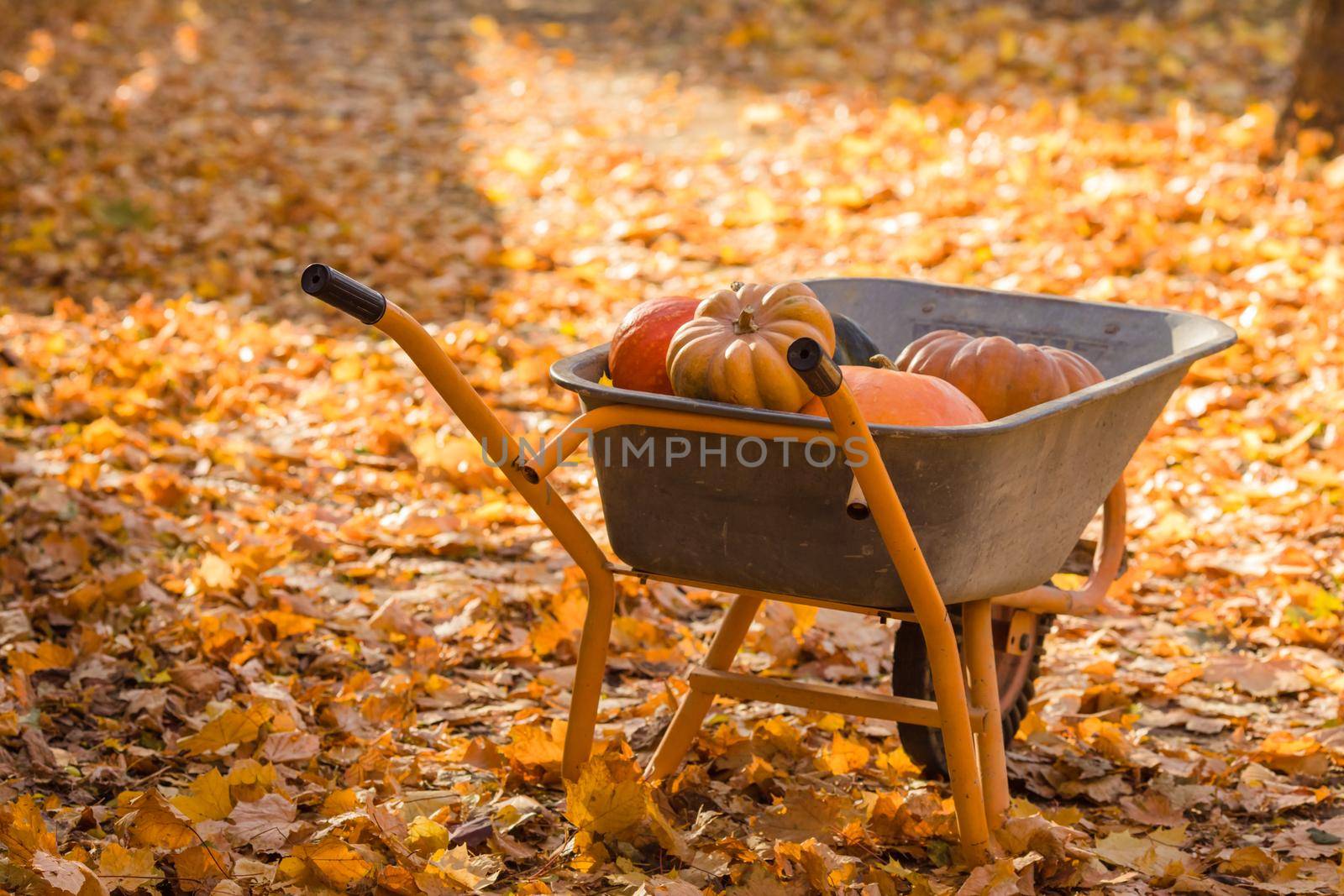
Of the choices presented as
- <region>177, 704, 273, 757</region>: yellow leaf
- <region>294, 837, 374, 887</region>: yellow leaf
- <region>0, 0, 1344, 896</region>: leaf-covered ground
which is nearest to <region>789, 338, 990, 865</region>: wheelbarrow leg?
<region>0, 0, 1344, 896</region>: leaf-covered ground

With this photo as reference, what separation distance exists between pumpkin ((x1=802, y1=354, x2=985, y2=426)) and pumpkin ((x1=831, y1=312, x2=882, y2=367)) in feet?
0.69

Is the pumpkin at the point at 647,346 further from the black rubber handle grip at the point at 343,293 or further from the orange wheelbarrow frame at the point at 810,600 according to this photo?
the black rubber handle grip at the point at 343,293

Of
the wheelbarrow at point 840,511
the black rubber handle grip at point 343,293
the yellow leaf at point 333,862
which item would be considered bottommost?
the yellow leaf at point 333,862

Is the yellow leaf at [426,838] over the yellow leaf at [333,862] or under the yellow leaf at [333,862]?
under

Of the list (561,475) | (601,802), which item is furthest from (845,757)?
(561,475)

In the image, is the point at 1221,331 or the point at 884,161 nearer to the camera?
the point at 1221,331

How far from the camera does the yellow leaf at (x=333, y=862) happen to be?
7.32 ft

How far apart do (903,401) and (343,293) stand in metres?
0.82

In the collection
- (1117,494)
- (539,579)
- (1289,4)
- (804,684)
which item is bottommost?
(539,579)

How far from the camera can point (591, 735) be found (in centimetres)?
248

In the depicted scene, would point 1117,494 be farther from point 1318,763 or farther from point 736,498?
point 736,498

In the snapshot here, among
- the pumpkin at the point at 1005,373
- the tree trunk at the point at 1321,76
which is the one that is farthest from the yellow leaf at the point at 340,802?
the tree trunk at the point at 1321,76

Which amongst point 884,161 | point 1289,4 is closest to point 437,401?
point 884,161

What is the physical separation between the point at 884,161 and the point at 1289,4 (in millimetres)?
3873
